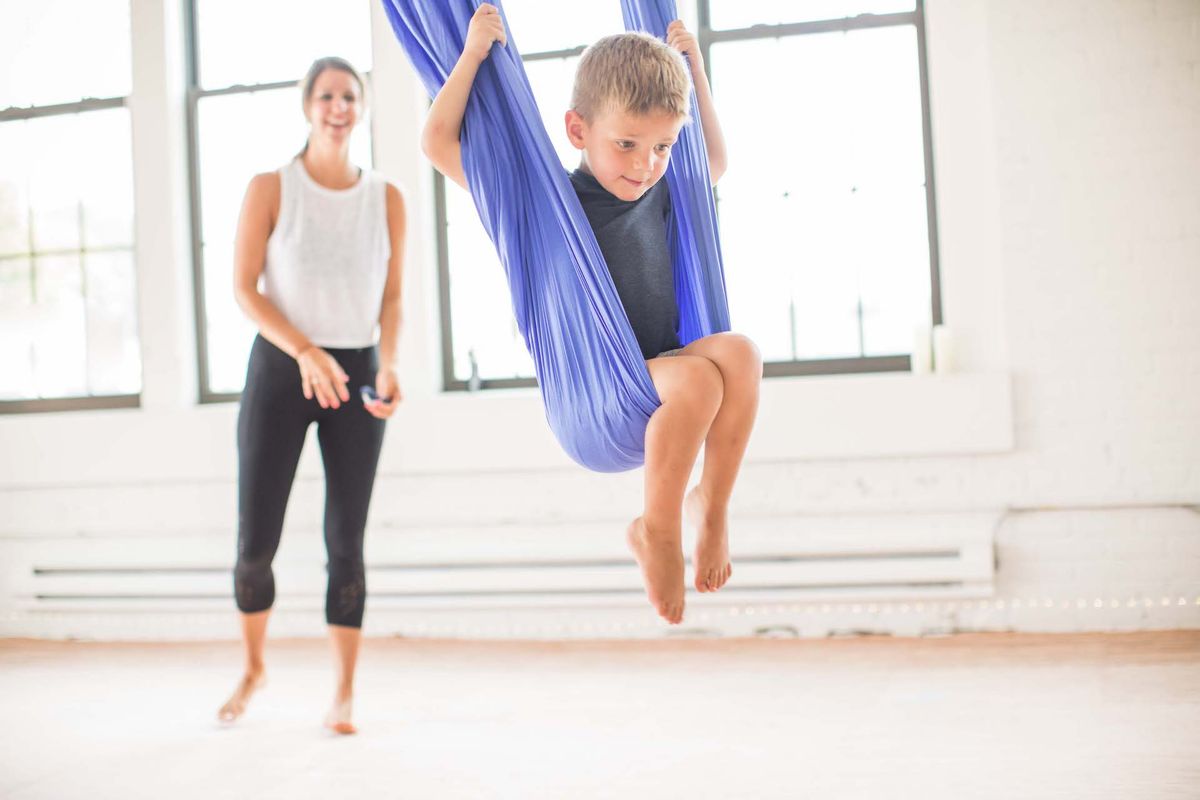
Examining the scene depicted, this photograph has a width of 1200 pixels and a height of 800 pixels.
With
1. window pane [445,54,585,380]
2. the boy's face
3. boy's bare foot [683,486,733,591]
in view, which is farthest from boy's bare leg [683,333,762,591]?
window pane [445,54,585,380]

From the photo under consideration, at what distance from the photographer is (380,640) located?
10.9 ft

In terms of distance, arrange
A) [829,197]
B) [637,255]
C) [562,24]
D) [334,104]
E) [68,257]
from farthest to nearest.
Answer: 1. [68,257]
2. [562,24]
3. [829,197]
4. [334,104]
5. [637,255]

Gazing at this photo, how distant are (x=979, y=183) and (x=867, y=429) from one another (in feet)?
2.56

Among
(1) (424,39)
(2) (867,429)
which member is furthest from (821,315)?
(1) (424,39)

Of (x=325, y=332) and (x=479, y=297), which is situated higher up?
(x=479, y=297)

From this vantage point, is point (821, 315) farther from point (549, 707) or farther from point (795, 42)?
point (549, 707)

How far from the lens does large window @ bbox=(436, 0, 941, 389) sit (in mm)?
3273

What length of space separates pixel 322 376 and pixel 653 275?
77cm

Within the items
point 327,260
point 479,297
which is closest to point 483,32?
point 327,260

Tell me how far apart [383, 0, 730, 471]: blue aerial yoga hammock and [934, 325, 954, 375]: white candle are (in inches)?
66.4

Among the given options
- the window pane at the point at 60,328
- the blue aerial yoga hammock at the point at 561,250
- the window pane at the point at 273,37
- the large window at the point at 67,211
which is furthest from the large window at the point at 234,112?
the blue aerial yoga hammock at the point at 561,250

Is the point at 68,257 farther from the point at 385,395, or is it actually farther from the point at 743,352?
the point at 743,352

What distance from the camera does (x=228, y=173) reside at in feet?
12.2

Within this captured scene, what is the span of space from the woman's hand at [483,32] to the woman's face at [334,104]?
737 millimetres
